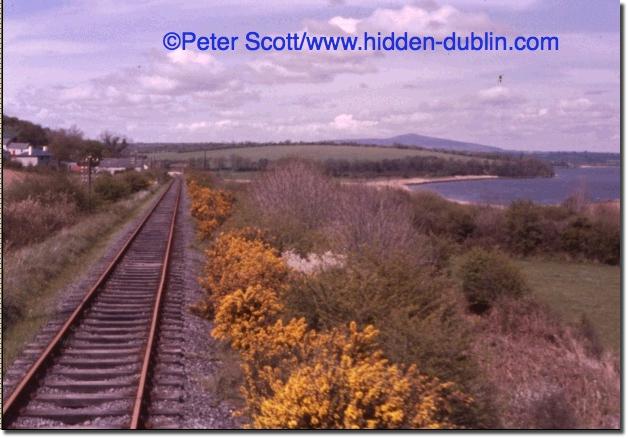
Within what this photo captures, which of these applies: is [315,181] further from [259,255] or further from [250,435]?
[250,435]

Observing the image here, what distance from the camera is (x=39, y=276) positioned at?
19.1 meters

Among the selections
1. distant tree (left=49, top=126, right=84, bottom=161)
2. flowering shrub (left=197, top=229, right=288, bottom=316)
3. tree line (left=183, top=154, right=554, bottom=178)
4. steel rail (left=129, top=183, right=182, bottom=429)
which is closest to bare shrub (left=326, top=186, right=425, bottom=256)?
flowering shrub (left=197, top=229, right=288, bottom=316)

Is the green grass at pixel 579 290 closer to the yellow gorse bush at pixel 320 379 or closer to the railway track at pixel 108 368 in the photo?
the yellow gorse bush at pixel 320 379

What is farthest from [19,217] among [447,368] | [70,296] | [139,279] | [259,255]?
[447,368]

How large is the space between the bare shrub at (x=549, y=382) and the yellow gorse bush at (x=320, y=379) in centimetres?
116

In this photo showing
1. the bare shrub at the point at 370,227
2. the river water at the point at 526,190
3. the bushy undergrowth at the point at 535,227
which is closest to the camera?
the bare shrub at the point at 370,227

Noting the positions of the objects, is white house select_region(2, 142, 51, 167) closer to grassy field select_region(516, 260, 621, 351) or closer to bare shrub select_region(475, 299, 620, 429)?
grassy field select_region(516, 260, 621, 351)

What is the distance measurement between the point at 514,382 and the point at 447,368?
352cm

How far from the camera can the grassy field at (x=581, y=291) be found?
3045 centimetres

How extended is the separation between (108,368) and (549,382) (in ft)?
22.4

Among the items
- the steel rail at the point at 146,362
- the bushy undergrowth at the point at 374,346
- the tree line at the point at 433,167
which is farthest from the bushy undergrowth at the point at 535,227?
the steel rail at the point at 146,362

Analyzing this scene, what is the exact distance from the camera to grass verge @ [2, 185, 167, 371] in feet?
45.1

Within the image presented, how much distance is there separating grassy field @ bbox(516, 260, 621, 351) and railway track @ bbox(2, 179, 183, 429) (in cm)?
1508

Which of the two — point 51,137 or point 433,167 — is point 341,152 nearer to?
point 433,167
